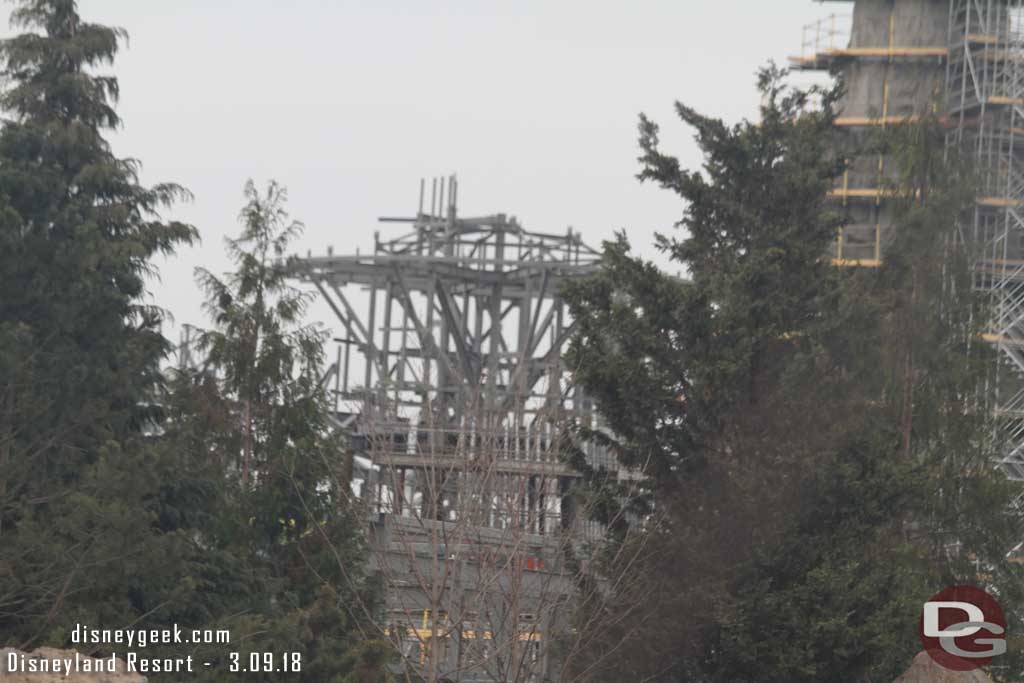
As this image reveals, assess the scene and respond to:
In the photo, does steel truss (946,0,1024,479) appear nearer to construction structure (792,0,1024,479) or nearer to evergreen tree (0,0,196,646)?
construction structure (792,0,1024,479)

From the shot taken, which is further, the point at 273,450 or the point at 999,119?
the point at 999,119

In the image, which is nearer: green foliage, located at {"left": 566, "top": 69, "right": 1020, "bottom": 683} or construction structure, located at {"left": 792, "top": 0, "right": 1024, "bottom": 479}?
green foliage, located at {"left": 566, "top": 69, "right": 1020, "bottom": 683}

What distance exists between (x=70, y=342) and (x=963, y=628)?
1329 cm

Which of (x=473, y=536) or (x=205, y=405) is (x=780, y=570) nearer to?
(x=473, y=536)

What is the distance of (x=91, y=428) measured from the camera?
82.7 ft

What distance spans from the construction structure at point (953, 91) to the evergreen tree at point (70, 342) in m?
21.5

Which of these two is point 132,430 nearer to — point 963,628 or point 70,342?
point 70,342

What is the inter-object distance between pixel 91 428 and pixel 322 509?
3.67m

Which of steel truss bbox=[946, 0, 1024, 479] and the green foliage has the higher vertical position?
steel truss bbox=[946, 0, 1024, 479]

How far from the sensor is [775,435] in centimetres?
2388

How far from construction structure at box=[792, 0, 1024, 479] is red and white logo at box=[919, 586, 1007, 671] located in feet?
57.4

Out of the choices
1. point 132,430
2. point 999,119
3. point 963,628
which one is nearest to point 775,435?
point 963,628

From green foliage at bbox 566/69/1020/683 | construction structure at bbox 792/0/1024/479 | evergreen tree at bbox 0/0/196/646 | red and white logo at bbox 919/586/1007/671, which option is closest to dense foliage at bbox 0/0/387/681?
evergreen tree at bbox 0/0/196/646

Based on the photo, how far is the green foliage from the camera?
22328mm
